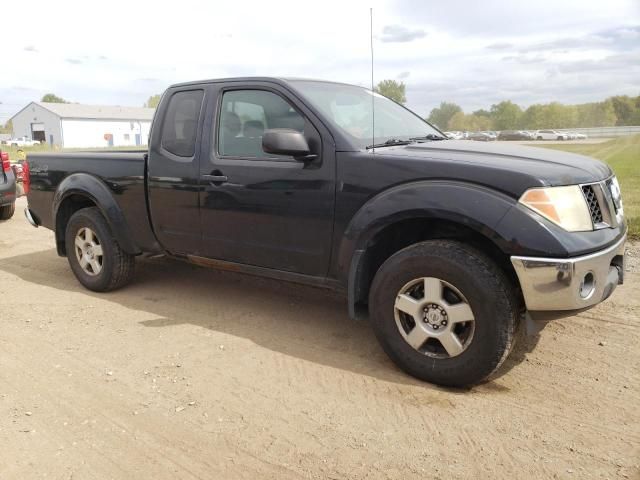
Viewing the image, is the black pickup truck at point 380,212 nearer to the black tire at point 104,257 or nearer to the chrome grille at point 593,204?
the chrome grille at point 593,204

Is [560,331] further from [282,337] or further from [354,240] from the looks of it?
[282,337]

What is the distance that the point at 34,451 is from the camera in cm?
274

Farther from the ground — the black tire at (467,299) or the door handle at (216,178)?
the door handle at (216,178)

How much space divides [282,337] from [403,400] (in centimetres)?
124

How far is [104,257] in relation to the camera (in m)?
5.20

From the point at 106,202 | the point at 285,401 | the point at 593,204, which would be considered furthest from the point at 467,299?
the point at 106,202

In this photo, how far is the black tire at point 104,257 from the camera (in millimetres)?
5168

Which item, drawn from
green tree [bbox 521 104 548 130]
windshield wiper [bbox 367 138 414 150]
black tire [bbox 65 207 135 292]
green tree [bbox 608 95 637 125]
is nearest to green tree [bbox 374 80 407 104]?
windshield wiper [bbox 367 138 414 150]

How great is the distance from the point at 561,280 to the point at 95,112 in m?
89.5

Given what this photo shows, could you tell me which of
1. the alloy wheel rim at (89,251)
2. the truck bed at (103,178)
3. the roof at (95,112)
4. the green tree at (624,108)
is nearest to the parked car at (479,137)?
the truck bed at (103,178)

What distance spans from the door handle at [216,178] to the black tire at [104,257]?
4.76ft

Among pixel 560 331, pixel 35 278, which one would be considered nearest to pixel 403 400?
pixel 560 331

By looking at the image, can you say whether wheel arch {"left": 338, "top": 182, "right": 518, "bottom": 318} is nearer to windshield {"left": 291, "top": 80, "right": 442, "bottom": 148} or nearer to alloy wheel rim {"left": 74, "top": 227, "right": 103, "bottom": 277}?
windshield {"left": 291, "top": 80, "right": 442, "bottom": 148}

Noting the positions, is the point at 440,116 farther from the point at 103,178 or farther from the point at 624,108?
the point at 624,108
